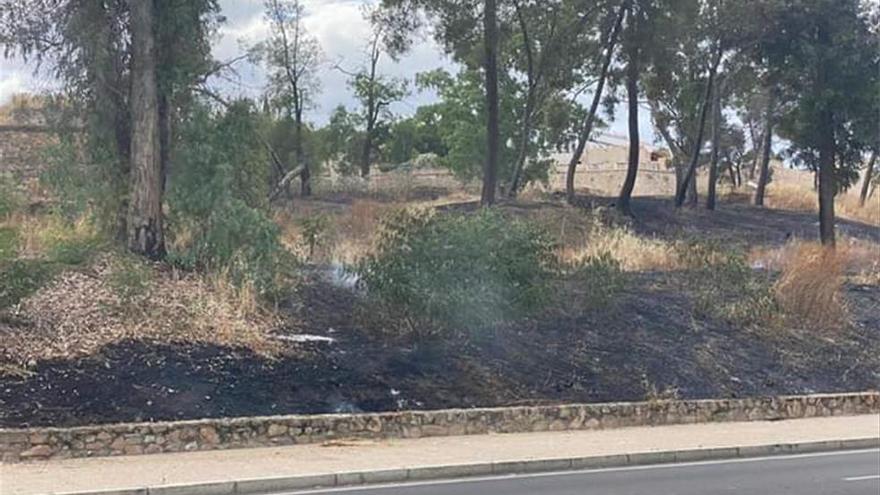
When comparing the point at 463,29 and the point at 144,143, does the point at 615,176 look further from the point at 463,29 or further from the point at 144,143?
the point at 144,143

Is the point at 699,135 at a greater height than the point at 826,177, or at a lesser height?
greater

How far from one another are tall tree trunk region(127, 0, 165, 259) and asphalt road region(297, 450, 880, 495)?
1096 cm

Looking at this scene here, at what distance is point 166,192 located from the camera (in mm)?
22062

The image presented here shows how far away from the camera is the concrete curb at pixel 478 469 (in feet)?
37.7

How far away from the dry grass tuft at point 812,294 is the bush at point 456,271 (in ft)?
24.0

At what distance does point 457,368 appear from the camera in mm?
18281

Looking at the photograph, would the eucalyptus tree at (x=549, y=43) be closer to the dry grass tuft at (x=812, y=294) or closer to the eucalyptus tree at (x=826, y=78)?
the eucalyptus tree at (x=826, y=78)

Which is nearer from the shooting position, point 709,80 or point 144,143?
point 144,143

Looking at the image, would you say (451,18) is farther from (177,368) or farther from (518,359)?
(177,368)

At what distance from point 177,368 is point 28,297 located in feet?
8.79

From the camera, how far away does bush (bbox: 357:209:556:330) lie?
61.4ft

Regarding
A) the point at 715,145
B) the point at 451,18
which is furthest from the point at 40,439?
the point at 715,145

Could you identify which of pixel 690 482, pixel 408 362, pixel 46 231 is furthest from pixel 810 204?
pixel 690 482

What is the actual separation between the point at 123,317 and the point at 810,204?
49.8m
